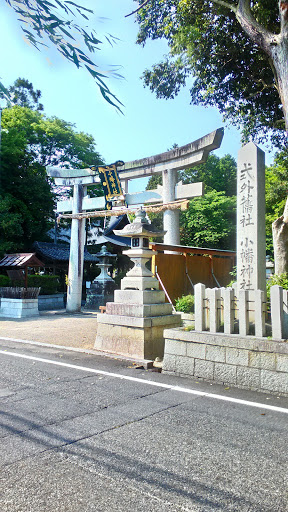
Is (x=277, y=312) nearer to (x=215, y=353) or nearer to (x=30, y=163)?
(x=215, y=353)

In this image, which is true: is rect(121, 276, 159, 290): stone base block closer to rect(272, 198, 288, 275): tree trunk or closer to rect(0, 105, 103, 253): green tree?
rect(272, 198, 288, 275): tree trunk

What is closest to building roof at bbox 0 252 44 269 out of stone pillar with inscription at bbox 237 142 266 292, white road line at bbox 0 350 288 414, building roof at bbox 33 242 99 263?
building roof at bbox 33 242 99 263

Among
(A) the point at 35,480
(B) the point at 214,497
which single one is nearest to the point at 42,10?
(A) the point at 35,480

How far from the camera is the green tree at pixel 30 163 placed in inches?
845

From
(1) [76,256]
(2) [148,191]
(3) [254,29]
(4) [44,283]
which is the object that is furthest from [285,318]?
(4) [44,283]

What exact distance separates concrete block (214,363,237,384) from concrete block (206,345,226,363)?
3.6 inches

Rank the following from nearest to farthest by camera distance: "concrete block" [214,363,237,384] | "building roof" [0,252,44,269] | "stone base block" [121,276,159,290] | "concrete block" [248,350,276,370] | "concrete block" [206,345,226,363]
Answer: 1. "concrete block" [248,350,276,370]
2. "concrete block" [214,363,237,384]
3. "concrete block" [206,345,226,363]
4. "stone base block" [121,276,159,290]
5. "building roof" [0,252,44,269]

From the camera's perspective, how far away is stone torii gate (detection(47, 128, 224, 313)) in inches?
486

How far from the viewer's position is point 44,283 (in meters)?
21.8

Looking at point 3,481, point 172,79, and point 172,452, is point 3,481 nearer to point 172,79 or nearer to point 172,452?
point 172,452

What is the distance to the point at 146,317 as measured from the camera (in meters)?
7.47

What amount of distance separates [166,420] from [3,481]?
1.93m

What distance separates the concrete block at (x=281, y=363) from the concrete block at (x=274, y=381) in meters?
0.07

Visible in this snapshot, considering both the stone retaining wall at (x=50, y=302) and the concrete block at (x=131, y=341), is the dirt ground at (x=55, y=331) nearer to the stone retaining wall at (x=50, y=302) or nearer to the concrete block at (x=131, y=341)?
the concrete block at (x=131, y=341)
